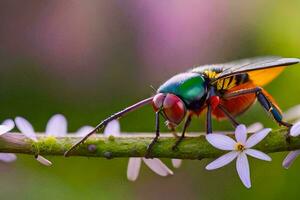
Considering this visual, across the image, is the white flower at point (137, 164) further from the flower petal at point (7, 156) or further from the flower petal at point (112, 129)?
the flower petal at point (7, 156)

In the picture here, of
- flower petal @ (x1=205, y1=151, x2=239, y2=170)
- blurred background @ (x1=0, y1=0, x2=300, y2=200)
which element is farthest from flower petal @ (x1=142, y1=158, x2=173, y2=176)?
blurred background @ (x1=0, y1=0, x2=300, y2=200)

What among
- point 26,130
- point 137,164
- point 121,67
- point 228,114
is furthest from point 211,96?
point 121,67

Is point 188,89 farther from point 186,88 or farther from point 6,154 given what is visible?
point 6,154

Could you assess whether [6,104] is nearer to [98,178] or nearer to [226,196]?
[98,178]

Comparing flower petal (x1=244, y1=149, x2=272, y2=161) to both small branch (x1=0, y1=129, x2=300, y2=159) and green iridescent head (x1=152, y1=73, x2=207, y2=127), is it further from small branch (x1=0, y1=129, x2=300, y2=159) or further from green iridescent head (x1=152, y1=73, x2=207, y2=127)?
green iridescent head (x1=152, y1=73, x2=207, y2=127)

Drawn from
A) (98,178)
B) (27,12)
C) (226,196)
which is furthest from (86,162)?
(27,12)
